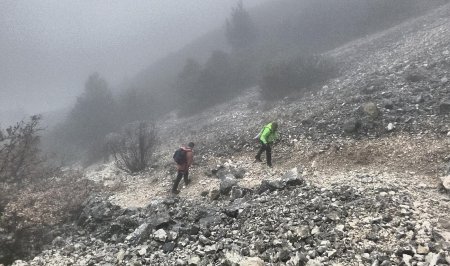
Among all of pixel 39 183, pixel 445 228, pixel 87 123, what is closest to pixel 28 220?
pixel 39 183

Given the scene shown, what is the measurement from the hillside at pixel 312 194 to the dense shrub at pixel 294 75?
3900 mm

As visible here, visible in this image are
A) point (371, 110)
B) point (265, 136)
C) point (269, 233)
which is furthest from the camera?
point (371, 110)

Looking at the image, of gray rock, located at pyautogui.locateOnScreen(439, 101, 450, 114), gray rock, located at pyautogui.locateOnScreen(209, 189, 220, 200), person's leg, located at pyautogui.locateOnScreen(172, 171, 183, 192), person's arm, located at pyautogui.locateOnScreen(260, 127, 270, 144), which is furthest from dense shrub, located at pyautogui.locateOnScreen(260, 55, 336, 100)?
gray rock, located at pyautogui.locateOnScreen(209, 189, 220, 200)

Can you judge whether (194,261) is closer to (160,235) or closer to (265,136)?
(160,235)

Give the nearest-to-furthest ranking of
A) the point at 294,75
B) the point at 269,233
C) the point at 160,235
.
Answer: the point at 269,233 → the point at 160,235 → the point at 294,75

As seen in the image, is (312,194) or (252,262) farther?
(312,194)

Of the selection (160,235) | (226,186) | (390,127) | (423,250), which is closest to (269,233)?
(160,235)

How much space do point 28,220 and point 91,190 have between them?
2.79 meters

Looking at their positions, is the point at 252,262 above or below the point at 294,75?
below

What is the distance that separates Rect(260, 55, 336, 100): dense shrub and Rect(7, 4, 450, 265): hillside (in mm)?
3900

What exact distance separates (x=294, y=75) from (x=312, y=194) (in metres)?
14.3

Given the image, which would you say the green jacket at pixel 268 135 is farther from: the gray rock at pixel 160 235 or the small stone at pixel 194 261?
the small stone at pixel 194 261

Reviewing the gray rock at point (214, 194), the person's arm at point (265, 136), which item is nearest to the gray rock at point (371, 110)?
the person's arm at point (265, 136)

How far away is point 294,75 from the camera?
68.3 ft
